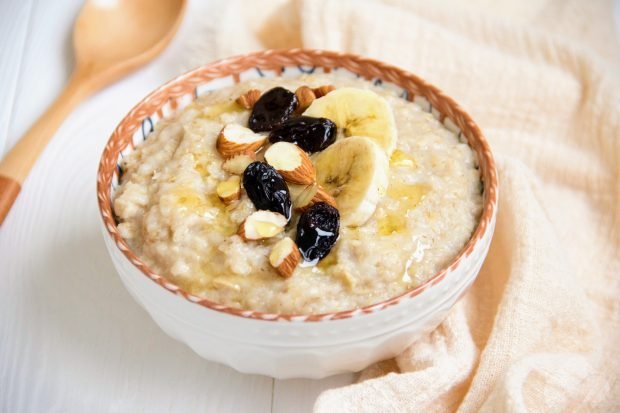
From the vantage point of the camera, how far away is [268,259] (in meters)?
2.37

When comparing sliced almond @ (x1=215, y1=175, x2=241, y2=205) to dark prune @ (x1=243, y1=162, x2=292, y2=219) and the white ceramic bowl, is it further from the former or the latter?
the white ceramic bowl

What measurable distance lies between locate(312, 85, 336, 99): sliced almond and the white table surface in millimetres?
1102

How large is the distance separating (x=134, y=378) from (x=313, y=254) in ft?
2.95

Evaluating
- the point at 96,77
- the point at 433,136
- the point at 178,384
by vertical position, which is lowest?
the point at 178,384

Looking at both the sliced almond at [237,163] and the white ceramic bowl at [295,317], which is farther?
the sliced almond at [237,163]

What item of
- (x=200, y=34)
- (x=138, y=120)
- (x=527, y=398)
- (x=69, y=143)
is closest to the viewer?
(x=527, y=398)

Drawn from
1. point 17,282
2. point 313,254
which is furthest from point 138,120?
point 313,254

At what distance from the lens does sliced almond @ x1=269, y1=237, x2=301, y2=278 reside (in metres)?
2.30

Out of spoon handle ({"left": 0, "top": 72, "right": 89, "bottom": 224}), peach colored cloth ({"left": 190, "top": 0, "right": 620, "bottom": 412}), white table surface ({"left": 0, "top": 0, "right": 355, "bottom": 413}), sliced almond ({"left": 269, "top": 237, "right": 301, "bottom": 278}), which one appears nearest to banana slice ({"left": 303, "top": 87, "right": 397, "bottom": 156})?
sliced almond ({"left": 269, "top": 237, "right": 301, "bottom": 278})

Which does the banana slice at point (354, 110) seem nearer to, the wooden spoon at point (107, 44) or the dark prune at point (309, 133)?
the dark prune at point (309, 133)

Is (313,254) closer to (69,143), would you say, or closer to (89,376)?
(89,376)

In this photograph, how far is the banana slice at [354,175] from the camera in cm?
245

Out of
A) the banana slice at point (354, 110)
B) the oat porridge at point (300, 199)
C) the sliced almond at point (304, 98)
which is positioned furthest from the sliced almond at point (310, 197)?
the sliced almond at point (304, 98)

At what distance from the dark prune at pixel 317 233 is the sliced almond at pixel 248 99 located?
70 centimetres
